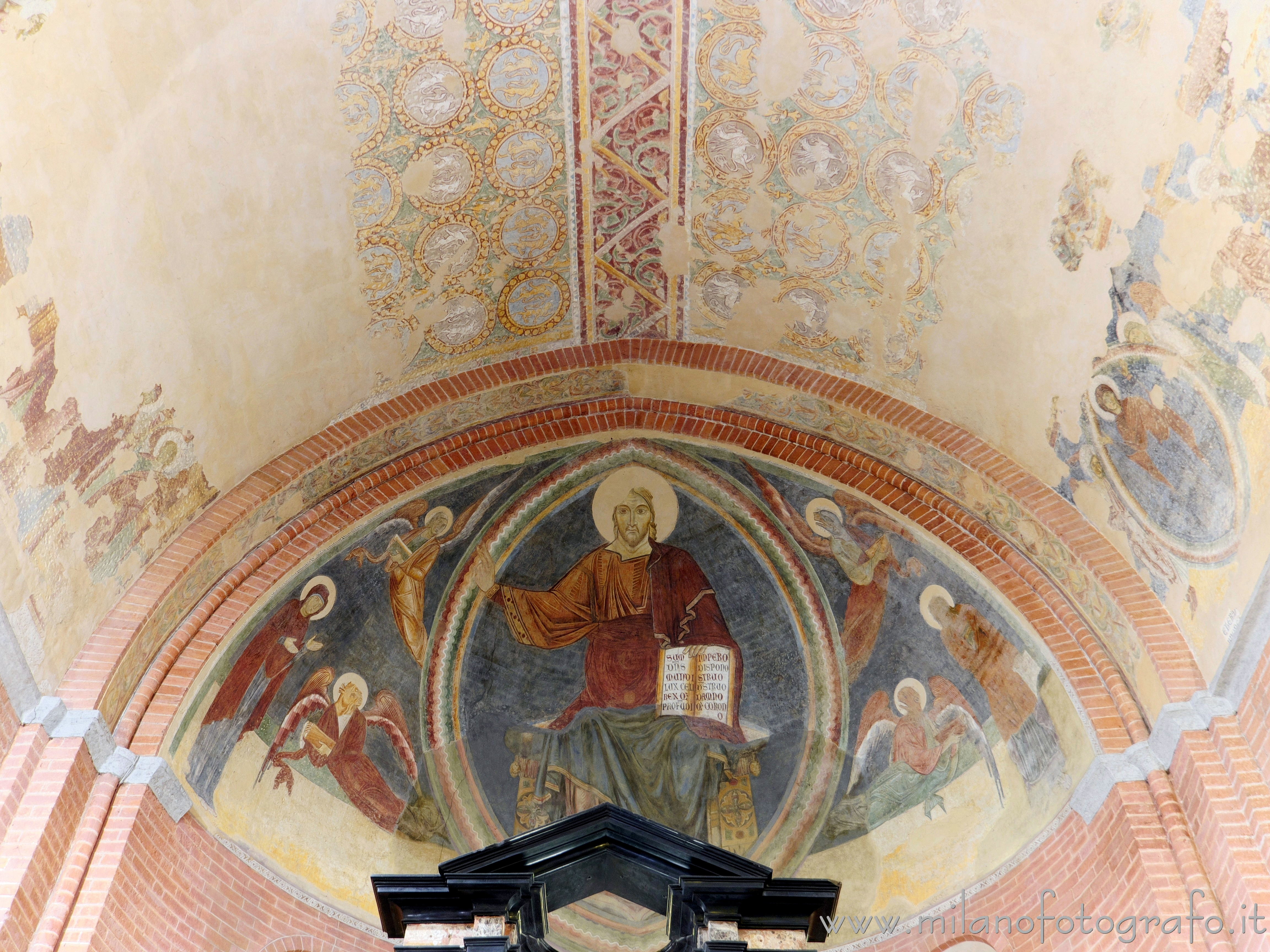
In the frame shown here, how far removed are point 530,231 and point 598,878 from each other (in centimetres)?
493

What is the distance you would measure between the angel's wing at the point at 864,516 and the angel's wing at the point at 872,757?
1.41 meters

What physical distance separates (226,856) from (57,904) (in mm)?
1453

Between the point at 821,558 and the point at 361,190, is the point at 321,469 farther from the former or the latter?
the point at 821,558

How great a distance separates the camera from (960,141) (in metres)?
8.11

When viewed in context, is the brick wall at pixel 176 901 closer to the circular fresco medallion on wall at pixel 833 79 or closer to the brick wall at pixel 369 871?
the brick wall at pixel 369 871

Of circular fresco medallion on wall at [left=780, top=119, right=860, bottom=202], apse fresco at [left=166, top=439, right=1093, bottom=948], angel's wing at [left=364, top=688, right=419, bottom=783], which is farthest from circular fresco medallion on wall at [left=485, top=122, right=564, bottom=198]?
angel's wing at [left=364, top=688, right=419, bottom=783]

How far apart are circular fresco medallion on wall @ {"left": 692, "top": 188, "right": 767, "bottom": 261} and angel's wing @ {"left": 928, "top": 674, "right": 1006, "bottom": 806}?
3.79 metres

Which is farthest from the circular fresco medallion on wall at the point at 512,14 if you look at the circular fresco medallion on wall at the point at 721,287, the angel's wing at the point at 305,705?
the angel's wing at the point at 305,705

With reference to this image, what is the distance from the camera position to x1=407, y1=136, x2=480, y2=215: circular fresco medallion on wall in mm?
8734

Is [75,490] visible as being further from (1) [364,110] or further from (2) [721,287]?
(2) [721,287]

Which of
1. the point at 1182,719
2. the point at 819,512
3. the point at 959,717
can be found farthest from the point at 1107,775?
the point at 819,512

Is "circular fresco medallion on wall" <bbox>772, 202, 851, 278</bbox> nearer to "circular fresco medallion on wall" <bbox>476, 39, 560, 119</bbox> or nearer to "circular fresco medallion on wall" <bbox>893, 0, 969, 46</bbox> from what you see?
"circular fresco medallion on wall" <bbox>893, 0, 969, 46</bbox>

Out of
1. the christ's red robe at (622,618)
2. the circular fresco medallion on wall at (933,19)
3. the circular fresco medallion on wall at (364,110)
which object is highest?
the circular fresco medallion on wall at (933,19)

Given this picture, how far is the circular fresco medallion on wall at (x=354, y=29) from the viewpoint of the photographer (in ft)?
25.2
